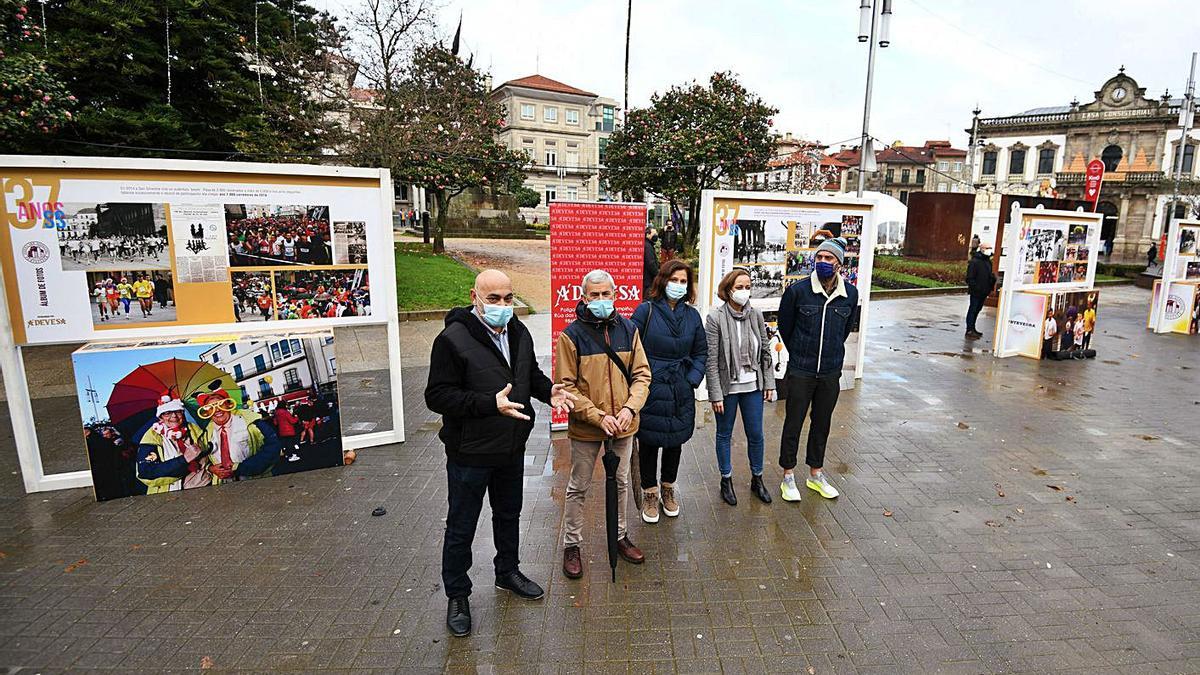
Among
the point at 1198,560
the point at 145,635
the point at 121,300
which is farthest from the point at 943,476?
the point at 121,300

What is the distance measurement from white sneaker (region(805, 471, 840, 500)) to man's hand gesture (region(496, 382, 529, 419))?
293 cm

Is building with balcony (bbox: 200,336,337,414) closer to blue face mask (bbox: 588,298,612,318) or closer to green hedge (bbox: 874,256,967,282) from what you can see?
blue face mask (bbox: 588,298,612,318)

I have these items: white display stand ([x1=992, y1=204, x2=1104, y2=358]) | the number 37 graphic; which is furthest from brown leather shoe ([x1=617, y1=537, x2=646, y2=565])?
white display stand ([x1=992, y1=204, x2=1104, y2=358])

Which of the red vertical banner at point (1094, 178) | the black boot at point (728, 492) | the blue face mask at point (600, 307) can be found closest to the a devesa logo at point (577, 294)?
the black boot at point (728, 492)

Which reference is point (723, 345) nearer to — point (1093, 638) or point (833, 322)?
point (833, 322)

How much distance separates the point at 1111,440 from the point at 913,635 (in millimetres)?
4860

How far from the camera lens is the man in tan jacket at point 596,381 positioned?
140 inches

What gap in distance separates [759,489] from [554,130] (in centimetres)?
6691

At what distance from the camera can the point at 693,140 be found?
24.7 metres

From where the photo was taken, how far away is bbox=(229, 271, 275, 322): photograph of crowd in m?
5.07

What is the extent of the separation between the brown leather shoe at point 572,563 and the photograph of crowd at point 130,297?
12.3ft

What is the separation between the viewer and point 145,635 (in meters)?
3.16

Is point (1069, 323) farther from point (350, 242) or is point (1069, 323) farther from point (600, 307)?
point (350, 242)

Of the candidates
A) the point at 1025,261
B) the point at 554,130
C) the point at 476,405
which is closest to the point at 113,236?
the point at 476,405
